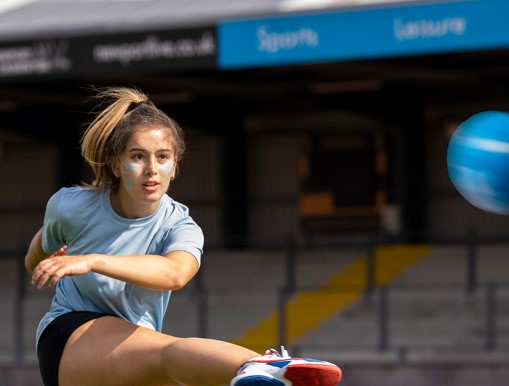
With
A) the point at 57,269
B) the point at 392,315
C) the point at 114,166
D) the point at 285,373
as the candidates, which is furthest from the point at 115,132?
the point at 392,315

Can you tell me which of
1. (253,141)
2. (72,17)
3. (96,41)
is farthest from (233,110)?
(96,41)

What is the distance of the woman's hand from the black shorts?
0.57m

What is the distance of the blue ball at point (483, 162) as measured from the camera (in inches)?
237

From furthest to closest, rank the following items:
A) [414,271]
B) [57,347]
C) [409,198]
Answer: [409,198], [414,271], [57,347]

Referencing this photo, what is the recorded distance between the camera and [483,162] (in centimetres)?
608

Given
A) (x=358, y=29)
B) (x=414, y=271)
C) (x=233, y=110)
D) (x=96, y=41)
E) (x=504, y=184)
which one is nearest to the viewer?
(x=504, y=184)

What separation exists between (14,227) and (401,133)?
8598 millimetres

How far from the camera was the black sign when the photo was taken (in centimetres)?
1888

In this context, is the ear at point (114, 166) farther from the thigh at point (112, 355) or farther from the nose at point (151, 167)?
the thigh at point (112, 355)

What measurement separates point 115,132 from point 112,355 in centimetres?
90

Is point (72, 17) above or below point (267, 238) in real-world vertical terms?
above

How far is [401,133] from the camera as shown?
81.4 feet

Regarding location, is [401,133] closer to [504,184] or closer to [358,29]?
[358,29]

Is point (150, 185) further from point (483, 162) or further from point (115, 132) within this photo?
point (483, 162)
